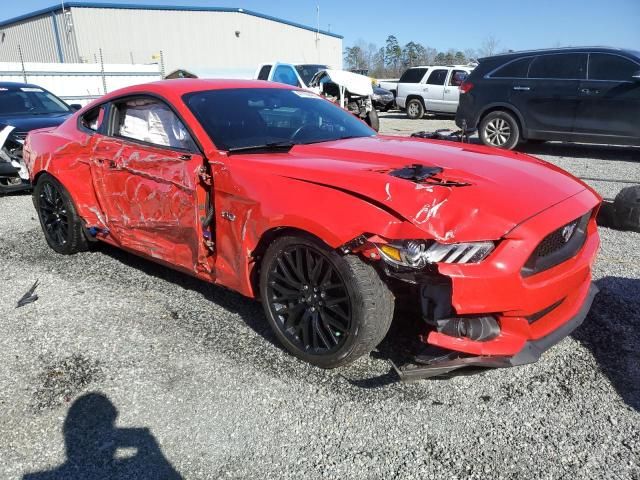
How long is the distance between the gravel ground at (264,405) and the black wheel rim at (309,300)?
0.20 m

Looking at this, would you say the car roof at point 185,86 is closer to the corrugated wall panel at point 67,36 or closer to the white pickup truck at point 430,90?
the white pickup truck at point 430,90

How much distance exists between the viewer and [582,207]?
269 cm

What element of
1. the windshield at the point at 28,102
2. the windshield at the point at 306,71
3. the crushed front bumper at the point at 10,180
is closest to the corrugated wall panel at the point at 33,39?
the windshield at the point at 306,71

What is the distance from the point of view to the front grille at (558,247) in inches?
95.2

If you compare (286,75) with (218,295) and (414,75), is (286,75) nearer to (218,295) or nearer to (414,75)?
(414,75)

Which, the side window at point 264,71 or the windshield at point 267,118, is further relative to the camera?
the side window at point 264,71

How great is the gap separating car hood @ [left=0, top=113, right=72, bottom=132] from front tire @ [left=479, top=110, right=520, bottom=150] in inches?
283

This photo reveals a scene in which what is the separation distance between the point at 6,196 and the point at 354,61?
71609 mm

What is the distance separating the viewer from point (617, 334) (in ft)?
10.4

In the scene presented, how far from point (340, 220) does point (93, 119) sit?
2.82 metres

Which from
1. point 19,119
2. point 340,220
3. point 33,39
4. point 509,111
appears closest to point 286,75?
point 509,111

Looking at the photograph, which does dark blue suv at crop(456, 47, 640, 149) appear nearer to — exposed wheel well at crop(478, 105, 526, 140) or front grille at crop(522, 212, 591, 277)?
exposed wheel well at crop(478, 105, 526, 140)

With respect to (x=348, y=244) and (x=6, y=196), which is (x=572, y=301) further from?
(x=6, y=196)

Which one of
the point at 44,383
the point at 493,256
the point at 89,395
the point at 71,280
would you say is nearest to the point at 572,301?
the point at 493,256
